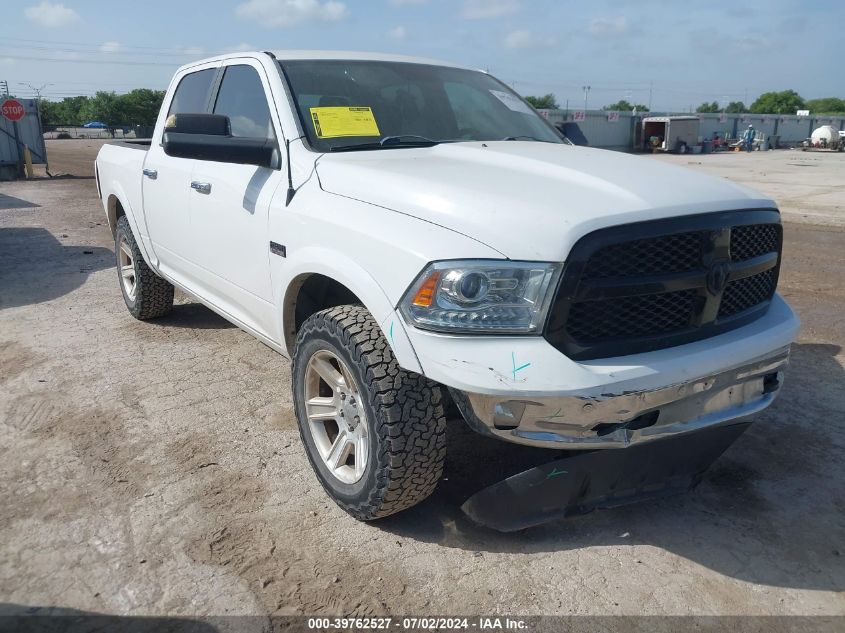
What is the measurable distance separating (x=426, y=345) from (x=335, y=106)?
1648 millimetres

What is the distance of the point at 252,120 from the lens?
12.2 ft

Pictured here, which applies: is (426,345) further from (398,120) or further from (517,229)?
(398,120)

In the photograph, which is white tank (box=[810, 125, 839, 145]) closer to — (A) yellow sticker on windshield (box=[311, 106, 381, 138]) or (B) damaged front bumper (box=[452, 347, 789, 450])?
(A) yellow sticker on windshield (box=[311, 106, 381, 138])

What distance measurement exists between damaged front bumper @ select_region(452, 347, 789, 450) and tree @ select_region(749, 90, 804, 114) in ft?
389

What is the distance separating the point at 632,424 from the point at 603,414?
7.2 inches

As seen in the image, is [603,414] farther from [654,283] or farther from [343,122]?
[343,122]

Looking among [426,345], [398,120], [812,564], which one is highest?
[398,120]

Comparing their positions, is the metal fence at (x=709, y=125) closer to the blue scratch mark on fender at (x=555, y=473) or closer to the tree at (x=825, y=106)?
the blue scratch mark on fender at (x=555, y=473)

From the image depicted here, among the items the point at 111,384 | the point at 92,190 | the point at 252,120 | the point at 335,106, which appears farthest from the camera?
the point at 92,190

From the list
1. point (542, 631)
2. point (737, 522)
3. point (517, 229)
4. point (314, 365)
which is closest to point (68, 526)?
point (314, 365)

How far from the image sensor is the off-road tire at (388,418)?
257 centimetres

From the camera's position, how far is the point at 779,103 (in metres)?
107

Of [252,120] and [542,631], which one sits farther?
[252,120]

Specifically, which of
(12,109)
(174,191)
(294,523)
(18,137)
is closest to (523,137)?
(174,191)
